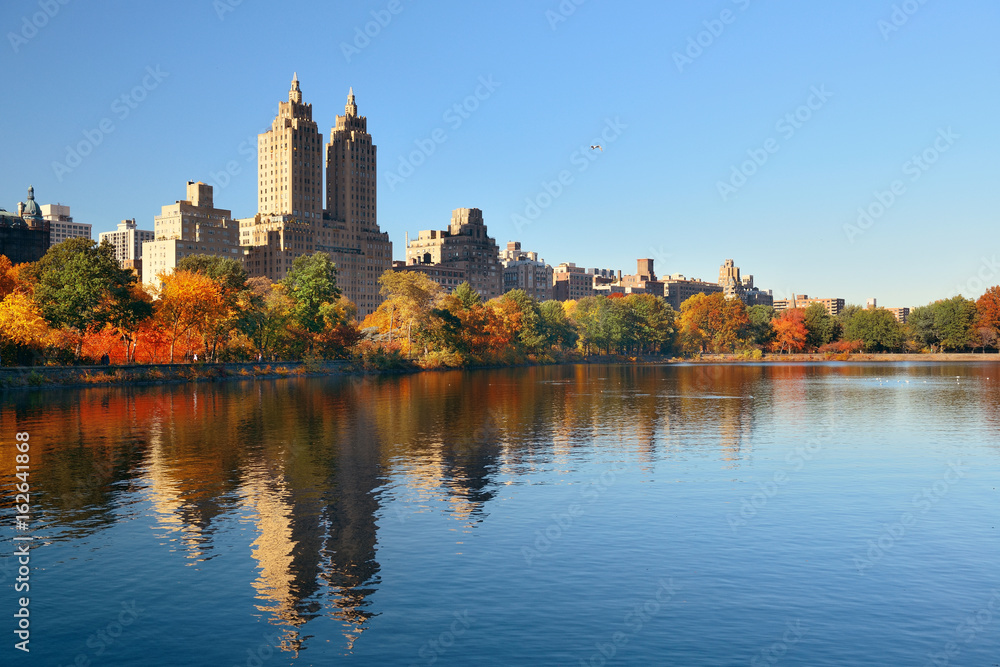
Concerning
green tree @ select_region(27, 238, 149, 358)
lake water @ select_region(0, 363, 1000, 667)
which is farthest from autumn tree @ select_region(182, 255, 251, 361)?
lake water @ select_region(0, 363, 1000, 667)

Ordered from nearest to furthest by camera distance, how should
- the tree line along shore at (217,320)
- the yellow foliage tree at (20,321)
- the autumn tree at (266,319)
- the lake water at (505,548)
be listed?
the lake water at (505,548) < the yellow foliage tree at (20,321) < the tree line along shore at (217,320) < the autumn tree at (266,319)

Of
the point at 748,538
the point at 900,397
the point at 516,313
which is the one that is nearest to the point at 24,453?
the point at 748,538

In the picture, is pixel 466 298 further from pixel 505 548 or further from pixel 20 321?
pixel 505 548

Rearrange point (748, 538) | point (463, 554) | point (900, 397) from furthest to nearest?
point (900, 397), point (748, 538), point (463, 554)

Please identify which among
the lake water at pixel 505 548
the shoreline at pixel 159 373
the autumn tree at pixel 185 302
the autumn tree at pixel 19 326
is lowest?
the lake water at pixel 505 548

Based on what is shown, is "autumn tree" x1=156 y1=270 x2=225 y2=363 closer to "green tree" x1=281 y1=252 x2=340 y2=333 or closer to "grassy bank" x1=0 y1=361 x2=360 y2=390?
"grassy bank" x1=0 y1=361 x2=360 y2=390

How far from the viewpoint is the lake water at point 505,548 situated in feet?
60.2

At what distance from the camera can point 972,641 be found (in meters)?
18.3

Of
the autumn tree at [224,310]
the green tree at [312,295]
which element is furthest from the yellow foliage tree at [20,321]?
the green tree at [312,295]

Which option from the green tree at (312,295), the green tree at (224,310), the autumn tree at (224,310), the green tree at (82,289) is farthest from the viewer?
the green tree at (312,295)

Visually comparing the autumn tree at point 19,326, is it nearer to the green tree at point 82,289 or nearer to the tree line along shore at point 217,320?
the tree line along shore at point 217,320

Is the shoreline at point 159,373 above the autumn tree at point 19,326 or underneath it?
underneath

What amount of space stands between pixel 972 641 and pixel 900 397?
79.8 metres

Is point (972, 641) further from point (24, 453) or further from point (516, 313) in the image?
point (516, 313)
